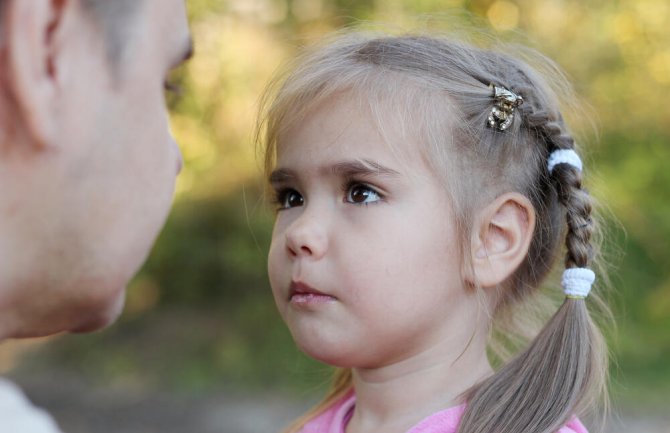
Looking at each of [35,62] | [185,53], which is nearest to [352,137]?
[185,53]

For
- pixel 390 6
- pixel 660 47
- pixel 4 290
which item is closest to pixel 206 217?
pixel 390 6

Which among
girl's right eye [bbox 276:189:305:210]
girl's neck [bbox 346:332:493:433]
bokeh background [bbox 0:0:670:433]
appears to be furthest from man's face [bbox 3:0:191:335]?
bokeh background [bbox 0:0:670:433]

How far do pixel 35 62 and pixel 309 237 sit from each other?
3.23 ft

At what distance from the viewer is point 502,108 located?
254cm

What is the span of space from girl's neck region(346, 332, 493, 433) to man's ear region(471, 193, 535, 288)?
19 cm

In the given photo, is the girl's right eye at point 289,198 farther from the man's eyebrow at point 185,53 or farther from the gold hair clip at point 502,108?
the man's eyebrow at point 185,53

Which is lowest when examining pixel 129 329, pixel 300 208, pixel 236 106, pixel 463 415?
pixel 129 329

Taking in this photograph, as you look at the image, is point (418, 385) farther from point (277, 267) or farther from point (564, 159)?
point (564, 159)

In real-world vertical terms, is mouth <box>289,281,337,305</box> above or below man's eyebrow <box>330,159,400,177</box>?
below

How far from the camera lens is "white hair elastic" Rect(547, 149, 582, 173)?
2.57 m

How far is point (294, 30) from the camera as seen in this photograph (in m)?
6.78

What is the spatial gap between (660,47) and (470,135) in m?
5.12

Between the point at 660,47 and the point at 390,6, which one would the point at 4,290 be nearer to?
the point at 390,6

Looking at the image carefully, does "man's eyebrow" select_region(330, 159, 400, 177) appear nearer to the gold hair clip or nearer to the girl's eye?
the girl's eye
